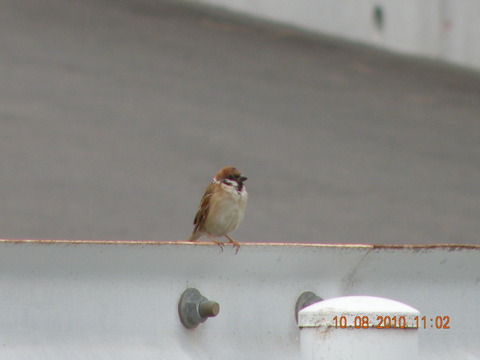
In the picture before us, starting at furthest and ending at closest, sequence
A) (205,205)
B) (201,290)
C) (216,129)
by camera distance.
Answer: (216,129)
(205,205)
(201,290)

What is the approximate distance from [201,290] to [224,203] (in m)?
3.15

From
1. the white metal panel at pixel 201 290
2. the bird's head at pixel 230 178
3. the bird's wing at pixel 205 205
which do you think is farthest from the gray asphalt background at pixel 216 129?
the white metal panel at pixel 201 290

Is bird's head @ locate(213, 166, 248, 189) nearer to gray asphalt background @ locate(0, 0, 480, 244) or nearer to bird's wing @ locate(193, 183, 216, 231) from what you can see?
bird's wing @ locate(193, 183, 216, 231)

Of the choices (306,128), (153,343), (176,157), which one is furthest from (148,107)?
(153,343)

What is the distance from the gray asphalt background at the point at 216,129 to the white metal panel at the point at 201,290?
5.63m

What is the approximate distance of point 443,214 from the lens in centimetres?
1139

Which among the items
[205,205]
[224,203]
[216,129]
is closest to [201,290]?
[224,203]

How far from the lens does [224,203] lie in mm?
5859

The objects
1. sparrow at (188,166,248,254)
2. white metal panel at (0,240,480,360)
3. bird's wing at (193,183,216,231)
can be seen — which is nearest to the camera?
white metal panel at (0,240,480,360)

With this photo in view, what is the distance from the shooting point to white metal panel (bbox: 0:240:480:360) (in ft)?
7.66

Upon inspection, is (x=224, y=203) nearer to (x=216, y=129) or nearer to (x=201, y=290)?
(x=201, y=290)

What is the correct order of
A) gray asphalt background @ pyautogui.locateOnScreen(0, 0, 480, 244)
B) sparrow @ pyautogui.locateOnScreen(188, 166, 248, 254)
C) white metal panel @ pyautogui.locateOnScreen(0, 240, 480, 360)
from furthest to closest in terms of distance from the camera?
gray asphalt background @ pyautogui.locateOnScreen(0, 0, 480, 244) → sparrow @ pyautogui.locateOnScreen(188, 166, 248, 254) → white metal panel @ pyautogui.locateOnScreen(0, 240, 480, 360)

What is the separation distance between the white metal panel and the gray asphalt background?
18.5 feet

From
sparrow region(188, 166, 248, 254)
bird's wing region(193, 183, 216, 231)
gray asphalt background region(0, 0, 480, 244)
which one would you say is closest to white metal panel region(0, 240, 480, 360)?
sparrow region(188, 166, 248, 254)
